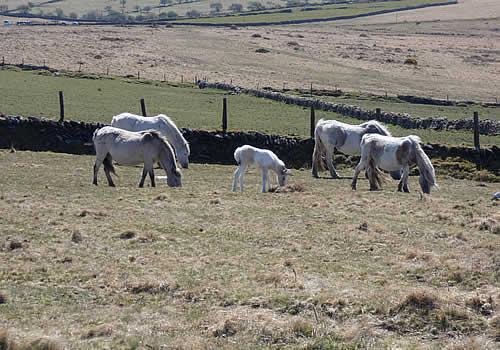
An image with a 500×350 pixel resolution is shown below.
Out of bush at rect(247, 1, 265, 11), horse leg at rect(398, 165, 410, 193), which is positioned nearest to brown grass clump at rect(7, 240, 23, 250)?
horse leg at rect(398, 165, 410, 193)

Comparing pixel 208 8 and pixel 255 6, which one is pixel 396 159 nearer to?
pixel 255 6

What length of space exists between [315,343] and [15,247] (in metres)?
6.02

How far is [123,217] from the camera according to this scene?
16062 mm

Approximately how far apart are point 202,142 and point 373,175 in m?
9.80

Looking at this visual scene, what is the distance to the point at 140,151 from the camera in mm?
21422

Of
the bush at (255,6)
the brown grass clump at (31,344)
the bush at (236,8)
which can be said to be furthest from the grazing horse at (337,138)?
the bush at (236,8)

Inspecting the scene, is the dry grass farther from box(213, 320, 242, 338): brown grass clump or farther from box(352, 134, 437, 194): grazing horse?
box(213, 320, 242, 338): brown grass clump

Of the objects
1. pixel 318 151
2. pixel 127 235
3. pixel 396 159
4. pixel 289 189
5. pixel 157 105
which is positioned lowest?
pixel 157 105

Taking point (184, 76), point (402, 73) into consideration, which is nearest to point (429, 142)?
point (184, 76)

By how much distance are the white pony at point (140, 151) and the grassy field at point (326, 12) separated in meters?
117

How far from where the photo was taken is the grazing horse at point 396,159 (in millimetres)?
21672

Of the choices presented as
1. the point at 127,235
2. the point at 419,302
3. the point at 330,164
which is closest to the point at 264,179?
the point at 330,164

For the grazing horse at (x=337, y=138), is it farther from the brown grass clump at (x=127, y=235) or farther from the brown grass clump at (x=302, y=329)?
the brown grass clump at (x=302, y=329)

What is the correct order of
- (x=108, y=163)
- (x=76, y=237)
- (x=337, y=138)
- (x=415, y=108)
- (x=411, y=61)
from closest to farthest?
(x=76, y=237) < (x=108, y=163) < (x=337, y=138) < (x=415, y=108) < (x=411, y=61)
